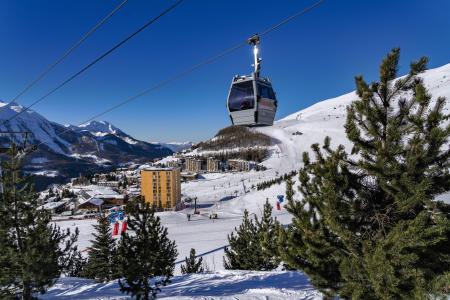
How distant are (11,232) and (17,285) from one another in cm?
194

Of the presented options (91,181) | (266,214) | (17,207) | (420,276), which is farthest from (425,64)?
(91,181)

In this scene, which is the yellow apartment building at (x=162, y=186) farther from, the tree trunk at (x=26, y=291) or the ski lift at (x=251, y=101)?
the ski lift at (x=251, y=101)

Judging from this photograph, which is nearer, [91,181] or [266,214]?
[266,214]

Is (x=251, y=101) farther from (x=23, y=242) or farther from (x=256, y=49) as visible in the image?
(x=23, y=242)

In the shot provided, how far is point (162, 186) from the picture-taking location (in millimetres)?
92375

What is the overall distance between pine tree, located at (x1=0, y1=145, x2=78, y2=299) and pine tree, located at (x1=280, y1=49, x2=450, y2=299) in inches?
349

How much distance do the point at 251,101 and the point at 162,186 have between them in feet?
272

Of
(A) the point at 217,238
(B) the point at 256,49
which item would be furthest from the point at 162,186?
(B) the point at 256,49

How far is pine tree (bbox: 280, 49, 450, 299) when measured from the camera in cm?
605

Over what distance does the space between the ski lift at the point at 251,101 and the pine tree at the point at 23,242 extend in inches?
330

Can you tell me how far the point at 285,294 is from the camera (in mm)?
13805

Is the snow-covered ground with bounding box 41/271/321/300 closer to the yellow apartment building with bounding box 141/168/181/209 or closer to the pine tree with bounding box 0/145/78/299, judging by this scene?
the pine tree with bounding box 0/145/78/299

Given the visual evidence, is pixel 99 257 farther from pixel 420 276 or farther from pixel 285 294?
pixel 420 276

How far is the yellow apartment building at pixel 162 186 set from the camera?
3610 inches
